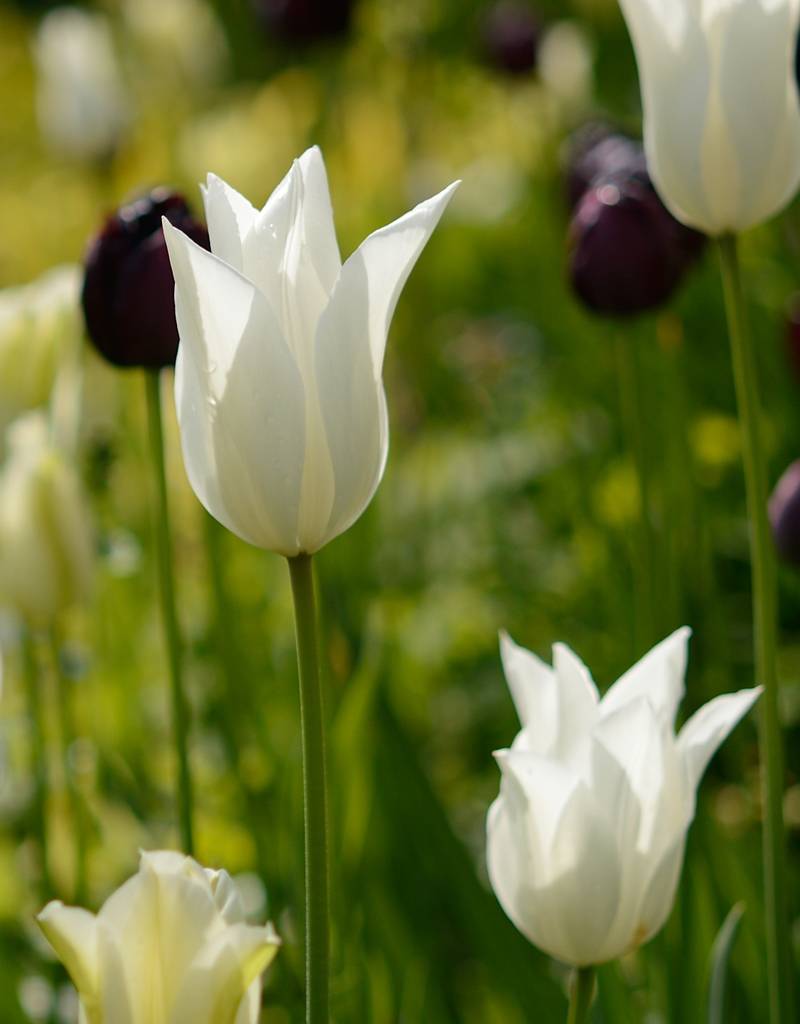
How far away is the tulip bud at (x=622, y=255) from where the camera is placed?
154 cm

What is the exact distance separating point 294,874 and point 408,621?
1078 mm

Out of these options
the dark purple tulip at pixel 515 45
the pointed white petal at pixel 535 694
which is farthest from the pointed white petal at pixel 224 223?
the dark purple tulip at pixel 515 45

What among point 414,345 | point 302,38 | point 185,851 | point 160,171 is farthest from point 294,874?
point 160,171

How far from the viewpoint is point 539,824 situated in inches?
35.5

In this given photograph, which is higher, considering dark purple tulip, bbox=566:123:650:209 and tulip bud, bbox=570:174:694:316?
dark purple tulip, bbox=566:123:650:209

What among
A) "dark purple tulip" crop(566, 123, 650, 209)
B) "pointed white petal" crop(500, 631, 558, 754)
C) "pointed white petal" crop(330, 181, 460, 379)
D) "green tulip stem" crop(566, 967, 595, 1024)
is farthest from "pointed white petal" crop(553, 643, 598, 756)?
"dark purple tulip" crop(566, 123, 650, 209)

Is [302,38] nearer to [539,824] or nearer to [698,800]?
[698,800]

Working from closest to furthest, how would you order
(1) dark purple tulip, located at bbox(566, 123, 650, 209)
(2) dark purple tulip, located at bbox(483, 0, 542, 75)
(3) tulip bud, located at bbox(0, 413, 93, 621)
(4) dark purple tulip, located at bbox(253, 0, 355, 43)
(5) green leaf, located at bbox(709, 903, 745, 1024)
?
(5) green leaf, located at bbox(709, 903, 745, 1024) < (3) tulip bud, located at bbox(0, 413, 93, 621) < (1) dark purple tulip, located at bbox(566, 123, 650, 209) < (4) dark purple tulip, located at bbox(253, 0, 355, 43) < (2) dark purple tulip, located at bbox(483, 0, 542, 75)

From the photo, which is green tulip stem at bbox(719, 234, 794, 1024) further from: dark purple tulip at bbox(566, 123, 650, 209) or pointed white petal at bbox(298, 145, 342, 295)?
dark purple tulip at bbox(566, 123, 650, 209)

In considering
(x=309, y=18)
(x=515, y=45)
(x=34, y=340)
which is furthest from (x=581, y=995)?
(x=515, y=45)

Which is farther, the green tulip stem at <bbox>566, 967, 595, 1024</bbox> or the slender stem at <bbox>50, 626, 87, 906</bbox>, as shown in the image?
the slender stem at <bbox>50, 626, 87, 906</bbox>

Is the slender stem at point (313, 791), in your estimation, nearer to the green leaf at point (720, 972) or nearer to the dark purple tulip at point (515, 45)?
the green leaf at point (720, 972)

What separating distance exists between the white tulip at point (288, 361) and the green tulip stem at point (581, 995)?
0.33 meters

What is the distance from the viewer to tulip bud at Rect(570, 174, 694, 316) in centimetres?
154
